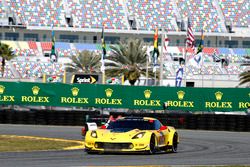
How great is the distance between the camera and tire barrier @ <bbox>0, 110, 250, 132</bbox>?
35.8 meters

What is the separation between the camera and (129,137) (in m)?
19.1

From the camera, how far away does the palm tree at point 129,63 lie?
72.6 metres

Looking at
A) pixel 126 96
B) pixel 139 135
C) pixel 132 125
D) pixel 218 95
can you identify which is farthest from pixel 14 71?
pixel 139 135

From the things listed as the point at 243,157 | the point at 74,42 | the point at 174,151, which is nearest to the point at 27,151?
the point at 174,151

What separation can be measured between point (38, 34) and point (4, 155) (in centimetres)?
7458

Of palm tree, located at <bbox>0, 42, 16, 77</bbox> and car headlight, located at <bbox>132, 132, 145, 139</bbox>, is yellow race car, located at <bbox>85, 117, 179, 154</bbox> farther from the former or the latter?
palm tree, located at <bbox>0, 42, 16, 77</bbox>

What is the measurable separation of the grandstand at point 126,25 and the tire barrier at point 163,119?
143 feet

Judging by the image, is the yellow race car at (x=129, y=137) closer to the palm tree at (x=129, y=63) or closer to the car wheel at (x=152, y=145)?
the car wheel at (x=152, y=145)

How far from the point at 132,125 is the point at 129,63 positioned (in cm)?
5343

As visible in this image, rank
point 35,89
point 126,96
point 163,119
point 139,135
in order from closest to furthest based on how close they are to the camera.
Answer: point 139,135 < point 163,119 < point 126,96 < point 35,89

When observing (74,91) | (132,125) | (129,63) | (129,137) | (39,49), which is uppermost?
(39,49)

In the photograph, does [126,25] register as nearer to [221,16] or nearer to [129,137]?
[221,16]

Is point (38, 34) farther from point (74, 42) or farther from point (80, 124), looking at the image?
point (80, 124)

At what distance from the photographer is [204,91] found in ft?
128
